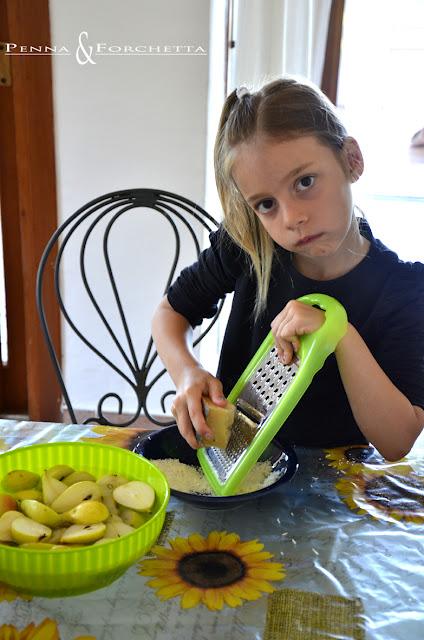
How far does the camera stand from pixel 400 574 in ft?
2.01

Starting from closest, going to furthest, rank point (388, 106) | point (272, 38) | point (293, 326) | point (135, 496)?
point (135, 496) → point (293, 326) → point (272, 38) → point (388, 106)

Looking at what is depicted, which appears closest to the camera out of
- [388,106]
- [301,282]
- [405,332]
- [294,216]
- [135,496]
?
[135,496]

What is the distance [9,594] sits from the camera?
Result: 56 cm

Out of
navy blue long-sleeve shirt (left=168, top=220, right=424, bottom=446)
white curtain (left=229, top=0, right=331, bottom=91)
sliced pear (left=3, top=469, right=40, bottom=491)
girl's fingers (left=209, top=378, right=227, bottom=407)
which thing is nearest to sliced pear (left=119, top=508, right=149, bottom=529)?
sliced pear (left=3, top=469, right=40, bottom=491)

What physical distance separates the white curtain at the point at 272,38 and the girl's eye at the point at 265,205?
913 mm

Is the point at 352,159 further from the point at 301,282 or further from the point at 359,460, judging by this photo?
the point at 359,460

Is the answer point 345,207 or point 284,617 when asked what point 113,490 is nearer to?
point 284,617

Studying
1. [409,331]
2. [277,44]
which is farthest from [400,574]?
[277,44]

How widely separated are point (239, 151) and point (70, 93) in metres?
1.19

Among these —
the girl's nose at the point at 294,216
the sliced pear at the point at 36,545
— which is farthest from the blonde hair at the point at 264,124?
the sliced pear at the point at 36,545

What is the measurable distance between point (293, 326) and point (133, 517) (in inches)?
10.9

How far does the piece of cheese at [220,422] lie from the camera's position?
2.49 feet

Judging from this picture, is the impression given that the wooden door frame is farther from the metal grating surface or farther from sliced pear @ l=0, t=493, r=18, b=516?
sliced pear @ l=0, t=493, r=18, b=516

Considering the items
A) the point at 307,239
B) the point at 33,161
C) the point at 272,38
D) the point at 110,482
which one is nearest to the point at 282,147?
the point at 307,239
